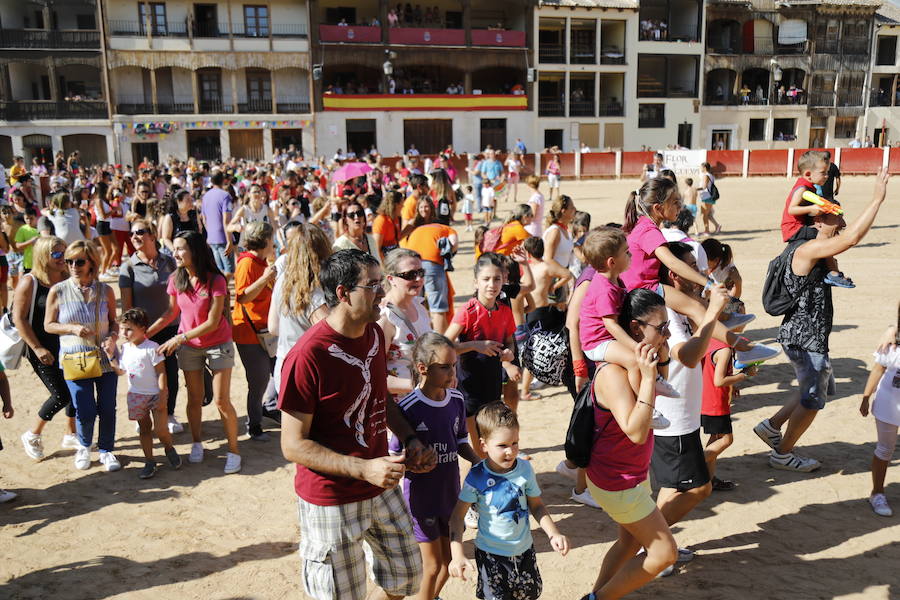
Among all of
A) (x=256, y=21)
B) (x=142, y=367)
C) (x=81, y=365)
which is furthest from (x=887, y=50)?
(x=81, y=365)

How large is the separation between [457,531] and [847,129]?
188 feet

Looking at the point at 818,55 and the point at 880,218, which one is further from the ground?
the point at 818,55

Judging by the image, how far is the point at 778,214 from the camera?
19984 millimetres

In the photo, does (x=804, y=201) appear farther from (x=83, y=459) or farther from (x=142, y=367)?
(x=83, y=459)

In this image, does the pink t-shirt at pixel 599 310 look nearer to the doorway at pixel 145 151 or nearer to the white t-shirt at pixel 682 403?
the white t-shirt at pixel 682 403

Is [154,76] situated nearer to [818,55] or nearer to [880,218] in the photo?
[880,218]

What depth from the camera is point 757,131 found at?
163 ft

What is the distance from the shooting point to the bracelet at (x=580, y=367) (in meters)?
4.95

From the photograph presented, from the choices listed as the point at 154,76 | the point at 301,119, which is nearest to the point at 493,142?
the point at 301,119

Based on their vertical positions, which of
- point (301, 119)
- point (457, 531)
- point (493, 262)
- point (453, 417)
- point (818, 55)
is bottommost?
point (457, 531)

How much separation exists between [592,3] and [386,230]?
41.8 m

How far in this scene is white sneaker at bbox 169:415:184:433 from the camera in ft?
22.1

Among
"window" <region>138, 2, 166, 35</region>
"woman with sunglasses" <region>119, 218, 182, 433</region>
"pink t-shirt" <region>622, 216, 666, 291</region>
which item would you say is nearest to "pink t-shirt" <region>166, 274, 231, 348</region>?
"woman with sunglasses" <region>119, 218, 182, 433</region>

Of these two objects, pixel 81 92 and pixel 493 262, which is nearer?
pixel 493 262
